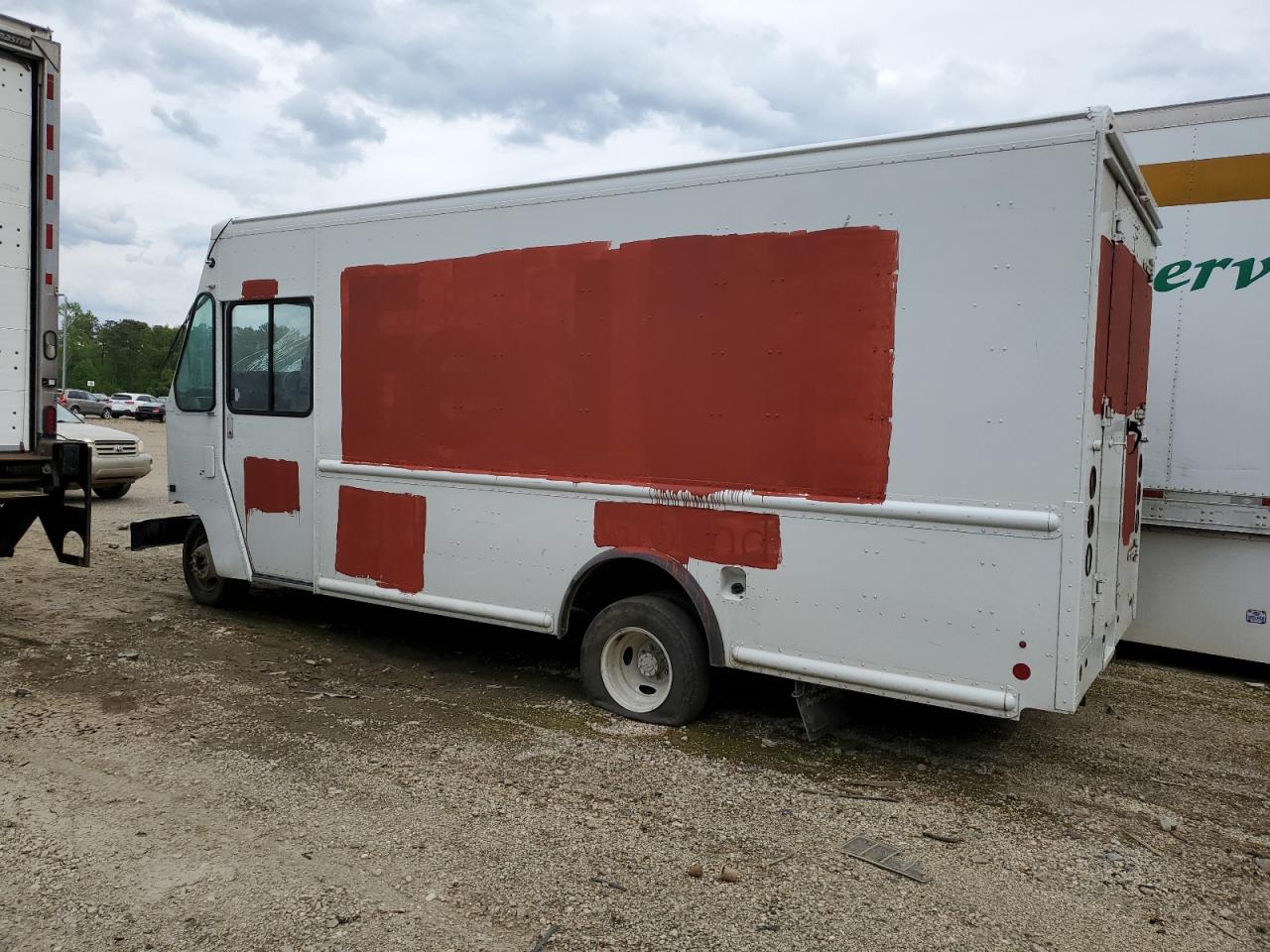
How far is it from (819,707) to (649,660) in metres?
0.94

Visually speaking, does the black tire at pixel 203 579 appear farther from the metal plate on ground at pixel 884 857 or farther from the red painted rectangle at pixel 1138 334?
the red painted rectangle at pixel 1138 334

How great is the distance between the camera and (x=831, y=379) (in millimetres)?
4594

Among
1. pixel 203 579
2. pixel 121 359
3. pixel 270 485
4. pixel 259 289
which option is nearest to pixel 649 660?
pixel 270 485

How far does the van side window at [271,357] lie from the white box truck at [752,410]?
0.03 m

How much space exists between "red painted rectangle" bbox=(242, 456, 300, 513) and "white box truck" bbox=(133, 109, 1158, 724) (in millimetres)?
44

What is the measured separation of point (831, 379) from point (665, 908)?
7.99ft

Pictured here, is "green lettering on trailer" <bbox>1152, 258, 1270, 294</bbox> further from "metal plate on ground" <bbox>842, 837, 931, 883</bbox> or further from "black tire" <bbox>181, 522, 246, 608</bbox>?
"black tire" <bbox>181, 522, 246, 608</bbox>

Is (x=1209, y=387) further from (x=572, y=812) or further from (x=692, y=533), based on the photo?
(x=572, y=812)

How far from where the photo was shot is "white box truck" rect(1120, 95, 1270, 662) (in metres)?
6.10

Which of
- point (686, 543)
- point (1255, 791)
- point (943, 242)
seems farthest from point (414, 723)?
point (1255, 791)

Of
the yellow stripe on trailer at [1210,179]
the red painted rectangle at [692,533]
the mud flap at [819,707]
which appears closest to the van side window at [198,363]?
the red painted rectangle at [692,533]

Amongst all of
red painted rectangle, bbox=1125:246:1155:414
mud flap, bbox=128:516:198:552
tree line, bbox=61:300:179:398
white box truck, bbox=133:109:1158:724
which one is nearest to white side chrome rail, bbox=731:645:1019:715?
white box truck, bbox=133:109:1158:724

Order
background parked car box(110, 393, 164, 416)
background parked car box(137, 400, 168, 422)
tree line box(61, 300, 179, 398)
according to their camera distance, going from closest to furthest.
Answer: background parked car box(137, 400, 168, 422), background parked car box(110, 393, 164, 416), tree line box(61, 300, 179, 398)

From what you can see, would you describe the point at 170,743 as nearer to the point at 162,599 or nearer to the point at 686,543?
the point at 686,543
